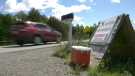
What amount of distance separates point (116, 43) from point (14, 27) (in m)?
6.86

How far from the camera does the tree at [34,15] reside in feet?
90.3

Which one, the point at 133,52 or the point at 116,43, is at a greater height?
the point at 116,43

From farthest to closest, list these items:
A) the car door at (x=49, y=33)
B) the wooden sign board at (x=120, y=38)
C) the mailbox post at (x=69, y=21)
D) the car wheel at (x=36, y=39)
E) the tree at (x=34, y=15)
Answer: the tree at (x=34, y=15) < the car door at (x=49, y=33) < the car wheel at (x=36, y=39) < the mailbox post at (x=69, y=21) < the wooden sign board at (x=120, y=38)

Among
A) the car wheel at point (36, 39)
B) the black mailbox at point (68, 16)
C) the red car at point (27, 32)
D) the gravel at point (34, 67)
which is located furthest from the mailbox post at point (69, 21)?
the car wheel at point (36, 39)

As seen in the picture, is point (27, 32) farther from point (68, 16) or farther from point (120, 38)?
point (120, 38)

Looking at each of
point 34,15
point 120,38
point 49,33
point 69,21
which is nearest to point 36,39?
point 49,33

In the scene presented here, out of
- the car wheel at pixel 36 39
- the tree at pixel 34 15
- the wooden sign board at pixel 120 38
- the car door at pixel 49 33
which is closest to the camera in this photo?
the wooden sign board at pixel 120 38

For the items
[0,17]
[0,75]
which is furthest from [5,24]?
[0,75]

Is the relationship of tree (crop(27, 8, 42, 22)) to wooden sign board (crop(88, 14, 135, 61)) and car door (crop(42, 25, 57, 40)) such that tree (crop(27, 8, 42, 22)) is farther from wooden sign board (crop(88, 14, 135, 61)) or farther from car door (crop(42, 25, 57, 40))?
wooden sign board (crop(88, 14, 135, 61))

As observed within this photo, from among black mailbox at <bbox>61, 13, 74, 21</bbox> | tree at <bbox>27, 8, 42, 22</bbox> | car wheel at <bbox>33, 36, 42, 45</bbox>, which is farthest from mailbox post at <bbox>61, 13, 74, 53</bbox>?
tree at <bbox>27, 8, 42, 22</bbox>

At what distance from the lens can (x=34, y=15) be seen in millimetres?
28094

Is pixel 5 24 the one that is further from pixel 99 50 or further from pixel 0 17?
pixel 99 50

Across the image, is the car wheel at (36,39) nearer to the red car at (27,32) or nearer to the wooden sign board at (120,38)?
the red car at (27,32)

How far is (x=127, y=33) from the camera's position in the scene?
11.1ft
